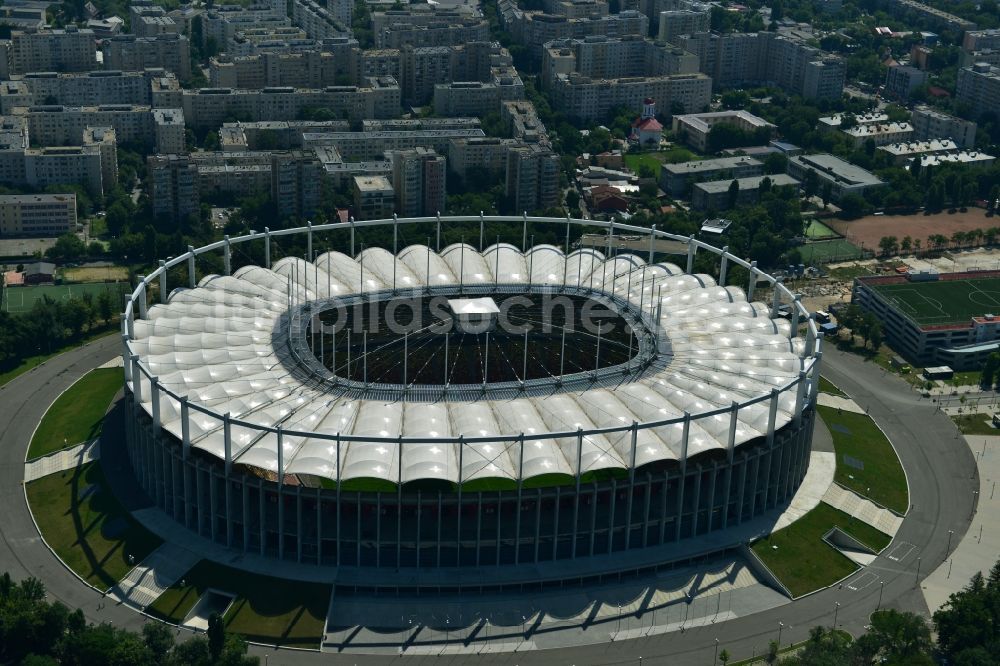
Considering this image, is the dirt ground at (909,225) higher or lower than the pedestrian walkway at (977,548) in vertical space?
higher

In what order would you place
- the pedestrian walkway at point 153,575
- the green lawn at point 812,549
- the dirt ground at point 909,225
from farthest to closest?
the dirt ground at point 909,225, the green lawn at point 812,549, the pedestrian walkway at point 153,575

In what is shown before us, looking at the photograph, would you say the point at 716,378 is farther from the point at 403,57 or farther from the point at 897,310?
the point at 403,57

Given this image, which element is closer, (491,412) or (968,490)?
(491,412)

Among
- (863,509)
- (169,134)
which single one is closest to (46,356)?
(169,134)

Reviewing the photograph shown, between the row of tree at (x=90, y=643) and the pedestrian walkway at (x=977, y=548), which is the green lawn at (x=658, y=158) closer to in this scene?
the pedestrian walkway at (x=977, y=548)

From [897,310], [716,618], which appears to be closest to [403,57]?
[897,310]

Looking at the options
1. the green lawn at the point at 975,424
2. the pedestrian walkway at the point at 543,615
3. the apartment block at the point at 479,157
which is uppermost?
the apartment block at the point at 479,157

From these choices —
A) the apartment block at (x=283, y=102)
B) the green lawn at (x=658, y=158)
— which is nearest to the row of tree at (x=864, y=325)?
the green lawn at (x=658, y=158)
